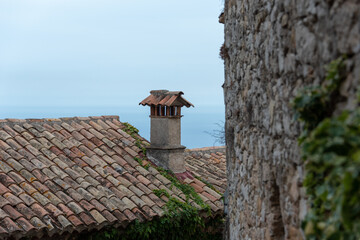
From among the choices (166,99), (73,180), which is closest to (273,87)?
(73,180)

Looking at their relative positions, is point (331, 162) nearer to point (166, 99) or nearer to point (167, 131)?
point (167, 131)

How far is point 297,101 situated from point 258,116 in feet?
4.25

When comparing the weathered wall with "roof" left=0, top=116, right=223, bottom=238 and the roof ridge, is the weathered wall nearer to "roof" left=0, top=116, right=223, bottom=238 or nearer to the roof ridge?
"roof" left=0, top=116, right=223, bottom=238

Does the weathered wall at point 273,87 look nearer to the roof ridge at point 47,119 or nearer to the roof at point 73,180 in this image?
the roof at point 73,180

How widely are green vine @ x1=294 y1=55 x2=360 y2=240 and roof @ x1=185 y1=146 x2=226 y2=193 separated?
694 cm

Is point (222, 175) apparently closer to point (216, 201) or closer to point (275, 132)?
point (216, 201)

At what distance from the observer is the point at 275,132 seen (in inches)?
112

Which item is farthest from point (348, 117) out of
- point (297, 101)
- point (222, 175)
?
point (222, 175)

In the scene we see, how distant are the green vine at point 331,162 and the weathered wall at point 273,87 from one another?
114mm

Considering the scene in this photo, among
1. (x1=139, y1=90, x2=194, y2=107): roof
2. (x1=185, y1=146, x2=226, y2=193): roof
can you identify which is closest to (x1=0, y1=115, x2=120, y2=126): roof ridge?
(x1=139, y1=90, x2=194, y2=107): roof

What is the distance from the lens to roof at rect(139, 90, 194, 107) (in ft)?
30.2

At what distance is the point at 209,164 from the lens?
1063 cm

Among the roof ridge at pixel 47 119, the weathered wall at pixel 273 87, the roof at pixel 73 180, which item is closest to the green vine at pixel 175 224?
the roof at pixel 73 180

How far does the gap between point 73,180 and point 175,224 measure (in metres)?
1.79
